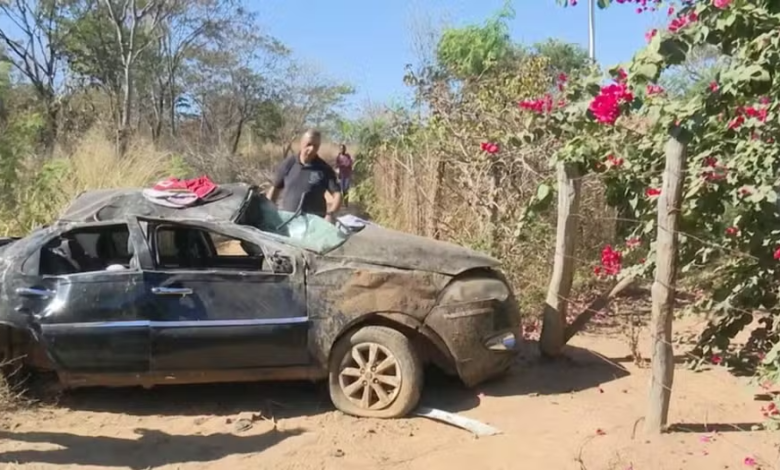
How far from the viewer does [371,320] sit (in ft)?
17.8

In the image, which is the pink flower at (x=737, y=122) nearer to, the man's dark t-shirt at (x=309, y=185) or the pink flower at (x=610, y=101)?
the pink flower at (x=610, y=101)

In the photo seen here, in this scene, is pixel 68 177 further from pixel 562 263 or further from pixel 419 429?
pixel 419 429

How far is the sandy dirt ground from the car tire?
0.34ft

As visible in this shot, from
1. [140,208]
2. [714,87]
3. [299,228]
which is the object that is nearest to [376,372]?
[299,228]

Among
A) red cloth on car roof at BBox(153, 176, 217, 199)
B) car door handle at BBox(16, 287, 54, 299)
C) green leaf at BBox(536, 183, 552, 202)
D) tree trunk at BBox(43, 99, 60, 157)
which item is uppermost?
tree trunk at BBox(43, 99, 60, 157)

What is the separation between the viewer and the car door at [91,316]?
17.3 feet

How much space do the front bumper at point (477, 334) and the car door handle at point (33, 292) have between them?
99.3 inches

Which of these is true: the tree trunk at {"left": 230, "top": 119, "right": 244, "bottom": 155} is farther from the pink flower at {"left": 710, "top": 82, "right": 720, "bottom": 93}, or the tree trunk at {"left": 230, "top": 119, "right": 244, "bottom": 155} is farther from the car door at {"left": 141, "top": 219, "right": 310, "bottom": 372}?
the pink flower at {"left": 710, "top": 82, "right": 720, "bottom": 93}

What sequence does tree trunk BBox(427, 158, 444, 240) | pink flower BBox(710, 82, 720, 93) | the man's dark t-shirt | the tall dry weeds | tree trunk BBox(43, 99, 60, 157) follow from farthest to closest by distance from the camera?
tree trunk BBox(43, 99, 60, 157), the tall dry weeds, tree trunk BBox(427, 158, 444, 240), the man's dark t-shirt, pink flower BBox(710, 82, 720, 93)

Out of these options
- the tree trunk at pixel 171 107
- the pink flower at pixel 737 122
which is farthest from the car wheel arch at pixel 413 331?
the tree trunk at pixel 171 107

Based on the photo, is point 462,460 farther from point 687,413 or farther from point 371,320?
point 687,413

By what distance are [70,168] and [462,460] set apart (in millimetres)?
9426

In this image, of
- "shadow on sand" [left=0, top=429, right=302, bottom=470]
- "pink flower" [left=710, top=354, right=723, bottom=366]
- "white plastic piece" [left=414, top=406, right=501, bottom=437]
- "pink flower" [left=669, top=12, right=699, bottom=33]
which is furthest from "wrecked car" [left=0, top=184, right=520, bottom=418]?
"pink flower" [left=669, top=12, right=699, bottom=33]

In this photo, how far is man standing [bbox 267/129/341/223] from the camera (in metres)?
7.05
